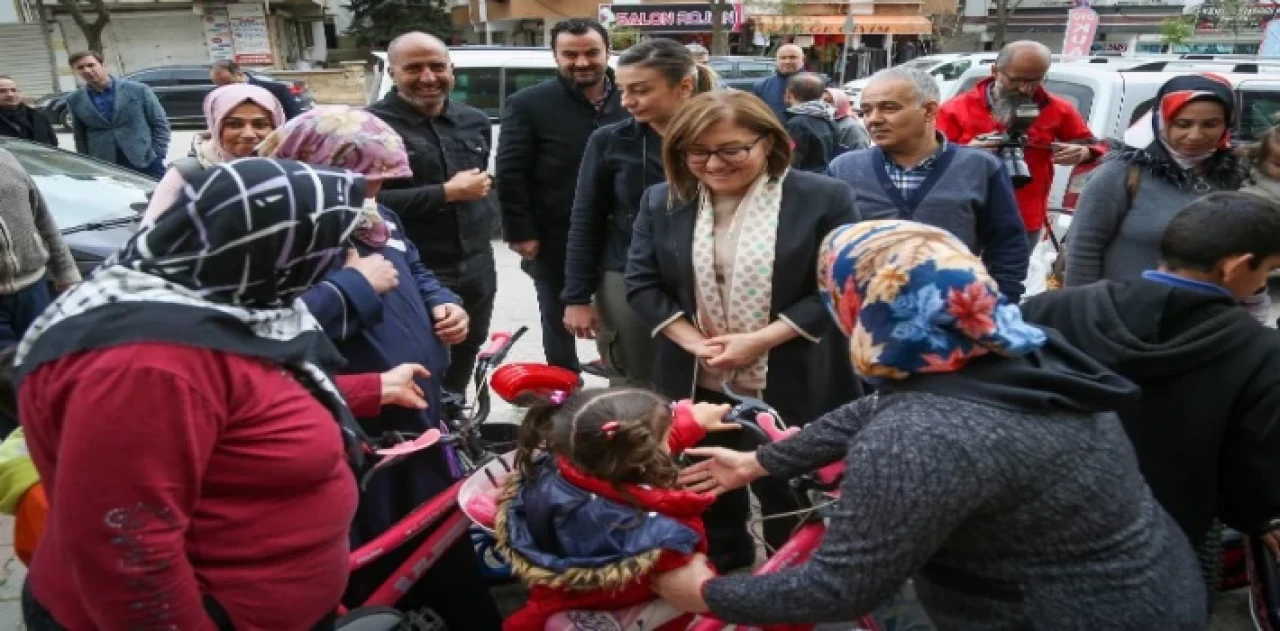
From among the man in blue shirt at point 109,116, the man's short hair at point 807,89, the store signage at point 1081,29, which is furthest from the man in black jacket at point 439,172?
the store signage at point 1081,29

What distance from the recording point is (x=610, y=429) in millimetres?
1788

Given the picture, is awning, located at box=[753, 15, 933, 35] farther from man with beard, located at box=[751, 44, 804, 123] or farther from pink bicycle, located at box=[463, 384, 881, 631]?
pink bicycle, located at box=[463, 384, 881, 631]

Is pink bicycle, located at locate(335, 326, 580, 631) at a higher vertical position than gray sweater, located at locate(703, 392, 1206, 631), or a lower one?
lower

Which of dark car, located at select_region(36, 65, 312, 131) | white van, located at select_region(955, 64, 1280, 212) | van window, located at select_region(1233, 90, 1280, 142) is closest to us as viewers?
white van, located at select_region(955, 64, 1280, 212)

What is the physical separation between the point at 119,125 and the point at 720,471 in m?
7.40

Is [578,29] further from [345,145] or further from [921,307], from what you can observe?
[921,307]

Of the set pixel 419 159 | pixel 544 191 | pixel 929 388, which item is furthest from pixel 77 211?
pixel 929 388

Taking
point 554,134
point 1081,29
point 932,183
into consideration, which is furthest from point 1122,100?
point 1081,29

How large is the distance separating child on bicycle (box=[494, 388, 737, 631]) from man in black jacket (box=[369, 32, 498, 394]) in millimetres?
1561

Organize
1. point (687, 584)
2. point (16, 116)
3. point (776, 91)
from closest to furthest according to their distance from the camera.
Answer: point (687, 584), point (16, 116), point (776, 91)

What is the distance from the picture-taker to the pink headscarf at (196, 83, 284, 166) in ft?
9.44

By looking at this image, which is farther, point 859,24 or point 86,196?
point 859,24

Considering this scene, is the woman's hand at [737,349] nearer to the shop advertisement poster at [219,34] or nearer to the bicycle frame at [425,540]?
the bicycle frame at [425,540]

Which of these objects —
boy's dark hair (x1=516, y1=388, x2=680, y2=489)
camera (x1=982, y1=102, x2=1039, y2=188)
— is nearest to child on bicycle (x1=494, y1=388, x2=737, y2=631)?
boy's dark hair (x1=516, y1=388, x2=680, y2=489)
